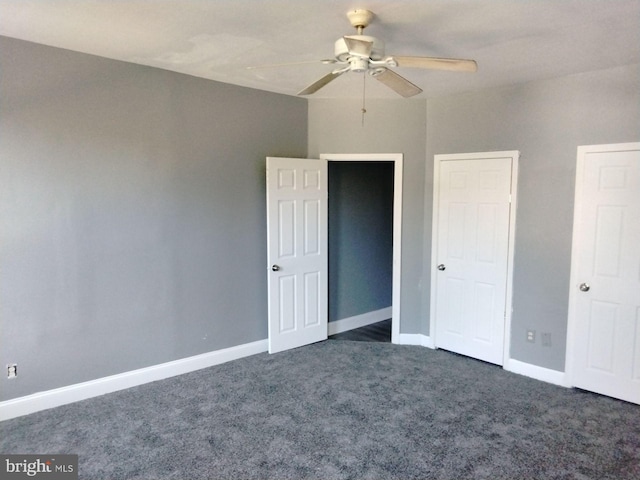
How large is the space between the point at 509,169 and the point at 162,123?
3.09m

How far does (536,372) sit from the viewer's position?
399 centimetres

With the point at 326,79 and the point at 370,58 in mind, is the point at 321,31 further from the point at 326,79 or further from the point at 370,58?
the point at 370,58

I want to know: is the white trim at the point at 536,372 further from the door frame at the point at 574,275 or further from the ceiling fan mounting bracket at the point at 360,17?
the ceiling fan mounting bracket at the point at 360,17

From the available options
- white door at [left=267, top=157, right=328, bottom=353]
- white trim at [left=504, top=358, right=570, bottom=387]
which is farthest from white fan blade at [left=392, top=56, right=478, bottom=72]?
white trim at [left=504, top=358, right=570, bottom=387]

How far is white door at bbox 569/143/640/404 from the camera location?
3436 mm

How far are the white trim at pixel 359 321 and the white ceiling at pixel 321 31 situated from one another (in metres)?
2.97

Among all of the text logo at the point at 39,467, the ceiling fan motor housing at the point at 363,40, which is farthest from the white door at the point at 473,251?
the text logo at the point at 39,467

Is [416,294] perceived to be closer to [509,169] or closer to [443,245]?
[443,245]

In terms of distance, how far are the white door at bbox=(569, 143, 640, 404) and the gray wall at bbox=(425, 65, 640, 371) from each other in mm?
90

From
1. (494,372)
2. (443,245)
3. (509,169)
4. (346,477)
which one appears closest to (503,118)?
(509,169)

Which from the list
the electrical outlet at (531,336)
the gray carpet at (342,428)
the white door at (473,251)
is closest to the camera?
the gray carpet at (342,428)

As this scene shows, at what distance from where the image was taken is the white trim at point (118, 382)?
325 centimetres

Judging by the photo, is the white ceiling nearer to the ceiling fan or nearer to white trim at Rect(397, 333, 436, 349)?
the ceiling fan

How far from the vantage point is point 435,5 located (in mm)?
2375
